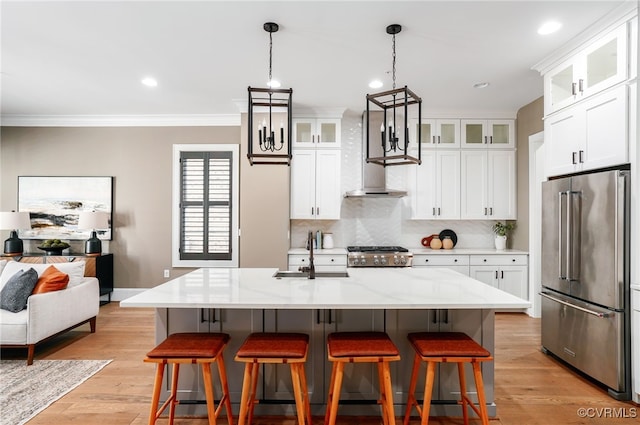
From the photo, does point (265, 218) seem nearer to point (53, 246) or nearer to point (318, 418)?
point (318, 418)

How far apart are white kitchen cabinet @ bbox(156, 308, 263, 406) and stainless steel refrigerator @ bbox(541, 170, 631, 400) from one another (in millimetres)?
2553

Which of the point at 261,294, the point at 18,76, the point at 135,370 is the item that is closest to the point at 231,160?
the point at 18,76

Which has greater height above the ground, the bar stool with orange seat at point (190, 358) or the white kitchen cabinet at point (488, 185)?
the white kitchen cabinet at point (488, 185)

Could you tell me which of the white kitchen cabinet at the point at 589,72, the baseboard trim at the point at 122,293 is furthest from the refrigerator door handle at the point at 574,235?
the baseboard trim at the point at 122,293

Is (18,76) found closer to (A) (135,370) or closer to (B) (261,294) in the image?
(A) (135,370)

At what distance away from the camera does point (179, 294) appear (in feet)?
7.39

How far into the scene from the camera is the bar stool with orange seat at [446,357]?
204 cm

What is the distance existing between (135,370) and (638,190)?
4152 mm

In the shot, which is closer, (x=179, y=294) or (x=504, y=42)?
(x=179, y=294)

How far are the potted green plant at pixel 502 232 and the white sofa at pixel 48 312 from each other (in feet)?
17.1

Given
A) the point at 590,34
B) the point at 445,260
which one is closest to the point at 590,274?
the point at 590,34

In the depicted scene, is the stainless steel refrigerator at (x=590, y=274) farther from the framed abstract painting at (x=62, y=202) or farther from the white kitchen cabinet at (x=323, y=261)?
the framed abstract painting at (x=62, y=202)

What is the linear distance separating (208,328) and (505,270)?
3967 mm

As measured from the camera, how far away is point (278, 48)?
319 cm
